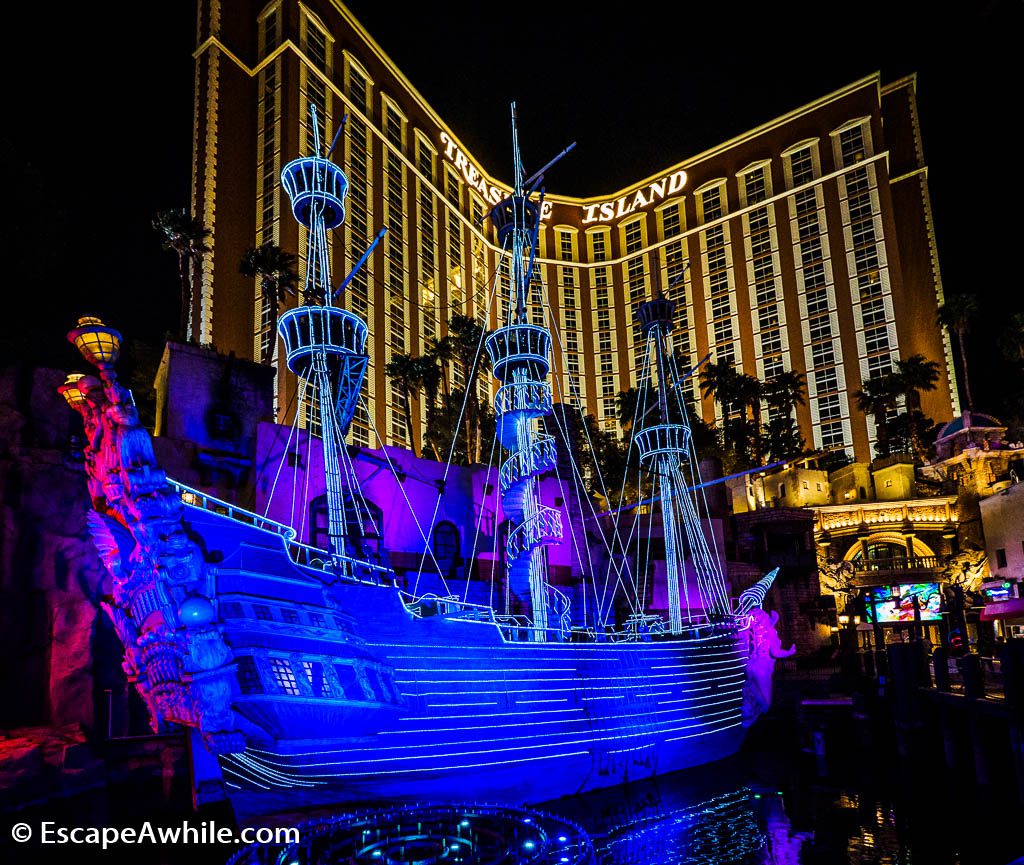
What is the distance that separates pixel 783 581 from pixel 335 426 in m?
28.9

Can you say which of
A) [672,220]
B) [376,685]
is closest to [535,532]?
[376,685]

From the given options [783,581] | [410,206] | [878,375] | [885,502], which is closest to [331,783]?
[783,581]

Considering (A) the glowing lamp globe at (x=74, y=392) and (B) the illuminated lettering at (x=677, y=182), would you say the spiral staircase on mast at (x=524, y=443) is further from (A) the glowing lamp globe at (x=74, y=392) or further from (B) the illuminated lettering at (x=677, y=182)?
(B) the illuminated lettering at (x=677, y=182)

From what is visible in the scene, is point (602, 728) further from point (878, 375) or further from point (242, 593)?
point (878, 375)

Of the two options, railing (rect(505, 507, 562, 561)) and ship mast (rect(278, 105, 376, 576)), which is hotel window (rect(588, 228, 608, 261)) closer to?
A: ship mast (rect(278, 105, 376, 576))

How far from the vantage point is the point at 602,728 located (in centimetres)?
1756

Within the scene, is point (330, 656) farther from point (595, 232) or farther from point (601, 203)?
point (601, 203)

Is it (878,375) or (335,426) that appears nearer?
(335,426)

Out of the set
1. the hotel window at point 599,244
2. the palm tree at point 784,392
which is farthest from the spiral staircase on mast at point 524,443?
the hotel window at point 599,244

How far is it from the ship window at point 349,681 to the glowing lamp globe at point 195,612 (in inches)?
90.6

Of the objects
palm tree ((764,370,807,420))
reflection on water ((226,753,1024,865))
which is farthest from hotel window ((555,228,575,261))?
reflection on water ((226,753,1024,865))

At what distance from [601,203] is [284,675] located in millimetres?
77931

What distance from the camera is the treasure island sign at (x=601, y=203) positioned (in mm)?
71812

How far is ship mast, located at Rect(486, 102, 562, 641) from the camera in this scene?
2062cm
